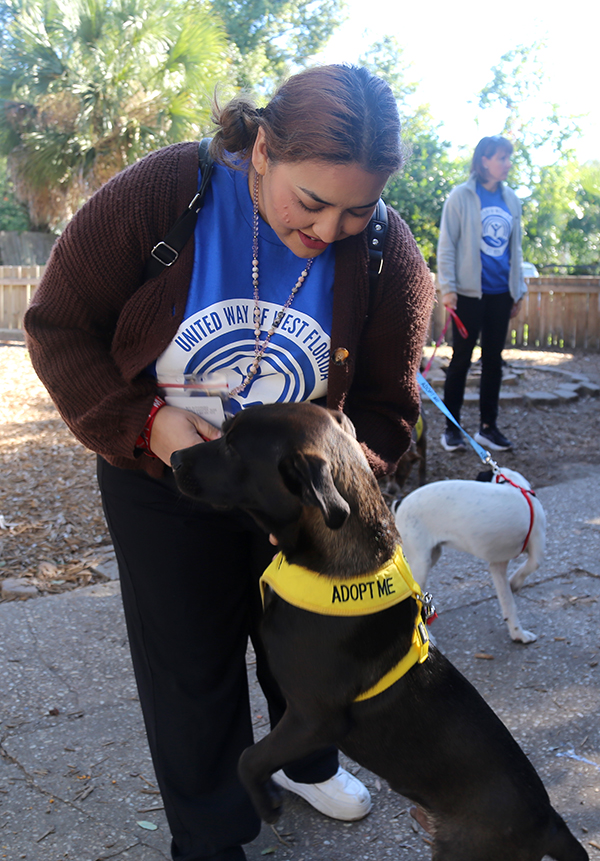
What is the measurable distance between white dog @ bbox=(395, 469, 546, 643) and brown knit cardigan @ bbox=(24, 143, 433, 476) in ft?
4.61

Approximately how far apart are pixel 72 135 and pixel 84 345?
43.1 ft

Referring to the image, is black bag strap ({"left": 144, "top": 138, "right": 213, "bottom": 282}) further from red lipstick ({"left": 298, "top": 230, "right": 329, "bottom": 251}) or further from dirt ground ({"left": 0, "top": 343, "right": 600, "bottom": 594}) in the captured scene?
dirt ground ({"left": 0, "top": 343, "right": 600, "bottom": 594})

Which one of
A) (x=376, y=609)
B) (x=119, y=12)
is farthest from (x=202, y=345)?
(x=119, y=12)

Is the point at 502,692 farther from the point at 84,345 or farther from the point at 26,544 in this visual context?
the point at 26,544

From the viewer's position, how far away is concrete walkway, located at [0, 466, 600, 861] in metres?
2.23

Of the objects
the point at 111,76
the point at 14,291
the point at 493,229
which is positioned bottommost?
the point at 14,291

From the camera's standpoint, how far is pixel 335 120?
1.67 m

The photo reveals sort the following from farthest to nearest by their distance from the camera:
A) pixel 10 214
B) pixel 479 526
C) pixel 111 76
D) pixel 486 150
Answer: pixel 10 214, pixel 111 76, pixel 486 150, pixel 479 526

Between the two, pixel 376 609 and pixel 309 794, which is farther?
pixel 309 794

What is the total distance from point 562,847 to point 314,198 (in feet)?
5.38

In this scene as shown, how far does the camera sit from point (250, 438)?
70.2 inches

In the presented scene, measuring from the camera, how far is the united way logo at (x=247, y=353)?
6.12ft

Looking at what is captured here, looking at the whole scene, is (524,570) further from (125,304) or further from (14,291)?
(14,291)

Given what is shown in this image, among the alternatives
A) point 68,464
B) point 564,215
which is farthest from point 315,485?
point 564,215
